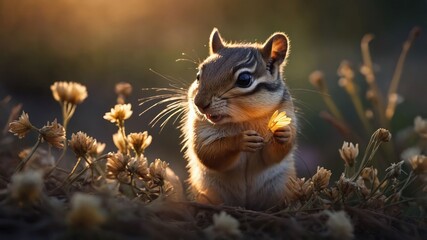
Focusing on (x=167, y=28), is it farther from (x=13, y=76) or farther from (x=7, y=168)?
(x=7, y=168)

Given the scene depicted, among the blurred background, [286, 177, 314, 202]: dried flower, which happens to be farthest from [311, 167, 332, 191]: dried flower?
the blurred background

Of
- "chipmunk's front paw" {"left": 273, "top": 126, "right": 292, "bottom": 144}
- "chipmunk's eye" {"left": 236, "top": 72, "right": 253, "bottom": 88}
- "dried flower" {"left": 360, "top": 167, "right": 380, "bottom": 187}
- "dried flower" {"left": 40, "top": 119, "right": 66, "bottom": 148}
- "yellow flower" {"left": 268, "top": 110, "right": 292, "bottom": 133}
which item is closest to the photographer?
"dried flower" {"left": 40, "top": 119, "right": 66, "bottom": 148}

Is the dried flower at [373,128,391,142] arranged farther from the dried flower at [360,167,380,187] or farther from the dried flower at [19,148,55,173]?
the dried flower at [19,148,55,173]

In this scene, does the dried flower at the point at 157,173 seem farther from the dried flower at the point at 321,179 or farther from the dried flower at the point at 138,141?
the dried flower at the point at 321,179

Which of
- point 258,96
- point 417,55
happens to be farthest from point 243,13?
point 258,96

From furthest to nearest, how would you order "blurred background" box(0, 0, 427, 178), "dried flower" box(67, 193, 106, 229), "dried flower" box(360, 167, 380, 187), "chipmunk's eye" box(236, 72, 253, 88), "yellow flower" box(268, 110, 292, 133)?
"blurred background" box(0, 0, 427, 178)
"chipmunk's eye" box(236, 72, 253, 88)
"dried flower" box(360, 167, 380, 187)
"yellow flower" box(268, 110, 292, 133)
"dried flower" box(67, 193, 106, 229)

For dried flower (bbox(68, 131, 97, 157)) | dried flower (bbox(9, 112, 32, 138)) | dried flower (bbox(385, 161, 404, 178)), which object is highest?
dried flower (bbox(9, 112, 32, 138))

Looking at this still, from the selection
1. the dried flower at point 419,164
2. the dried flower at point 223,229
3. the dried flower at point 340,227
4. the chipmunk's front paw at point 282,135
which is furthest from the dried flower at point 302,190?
the dried flower at point 223,229
